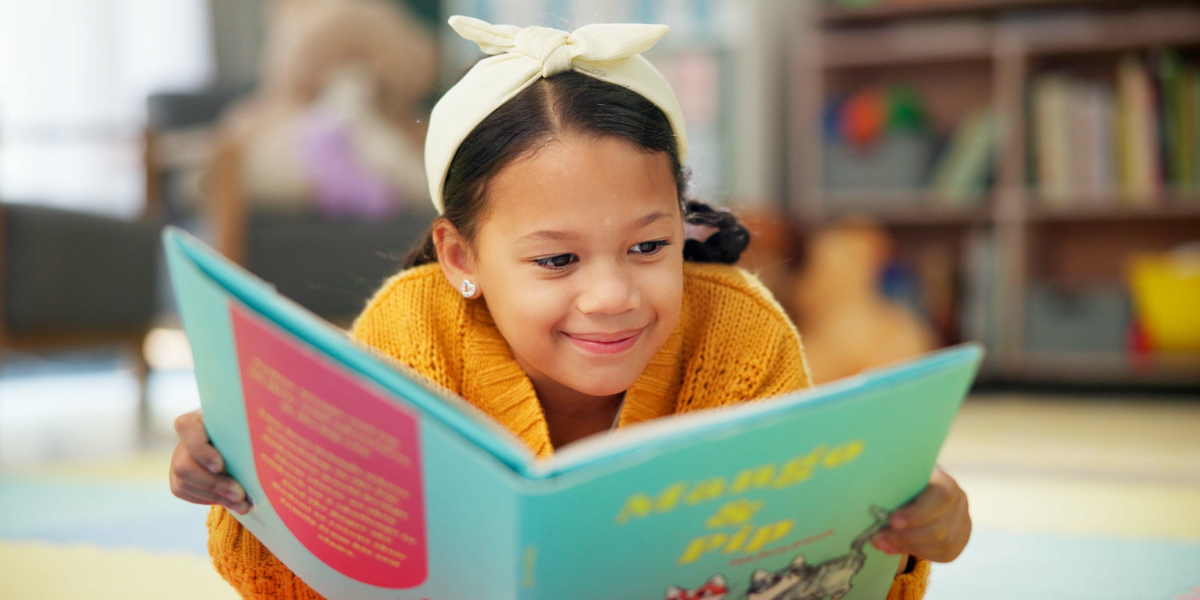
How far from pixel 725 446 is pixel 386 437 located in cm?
14

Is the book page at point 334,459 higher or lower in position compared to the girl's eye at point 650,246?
lower

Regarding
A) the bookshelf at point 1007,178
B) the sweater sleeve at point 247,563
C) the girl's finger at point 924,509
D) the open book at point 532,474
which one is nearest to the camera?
the open book at point 532,474

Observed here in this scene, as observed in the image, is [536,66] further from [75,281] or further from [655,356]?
[75,281]


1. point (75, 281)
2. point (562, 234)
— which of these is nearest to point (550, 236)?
point (562, 234)

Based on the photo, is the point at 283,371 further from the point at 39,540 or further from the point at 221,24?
the point at 221,24

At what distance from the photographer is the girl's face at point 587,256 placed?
26.1 inches

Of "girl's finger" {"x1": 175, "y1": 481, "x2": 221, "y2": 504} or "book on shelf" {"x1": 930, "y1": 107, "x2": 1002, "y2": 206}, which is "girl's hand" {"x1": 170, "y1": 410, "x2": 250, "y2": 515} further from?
"book on shelf" {"x1": 930, "y1": 107, "x2": 1002, "y2": 206}

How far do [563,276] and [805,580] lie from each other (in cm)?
27

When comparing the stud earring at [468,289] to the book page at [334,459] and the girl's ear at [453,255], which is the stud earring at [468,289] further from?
the book page at [334,459]

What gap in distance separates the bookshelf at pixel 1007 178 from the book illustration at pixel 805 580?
79.1 inches

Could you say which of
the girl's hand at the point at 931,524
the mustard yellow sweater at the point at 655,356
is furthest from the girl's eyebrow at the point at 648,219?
the girl's hand at the point at 931,524

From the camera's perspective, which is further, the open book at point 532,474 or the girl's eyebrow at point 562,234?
the girl's eyebrow at point 562,234

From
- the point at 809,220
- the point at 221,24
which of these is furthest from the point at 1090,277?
the point at 221,24

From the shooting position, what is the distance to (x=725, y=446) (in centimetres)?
39
